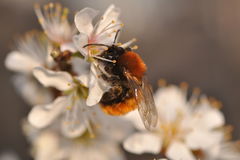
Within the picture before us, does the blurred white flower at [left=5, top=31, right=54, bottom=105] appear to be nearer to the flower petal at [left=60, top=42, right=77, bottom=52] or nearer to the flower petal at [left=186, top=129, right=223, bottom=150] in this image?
the flower petal at [left=60, top=42, right=77, bottom=52]

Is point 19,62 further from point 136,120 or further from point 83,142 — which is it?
point 136,120

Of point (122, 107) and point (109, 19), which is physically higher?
point (109, 19)

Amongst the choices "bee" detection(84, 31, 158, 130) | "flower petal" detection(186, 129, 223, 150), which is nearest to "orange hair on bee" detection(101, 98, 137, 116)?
"bee" detection(84, 31, 158, 130)

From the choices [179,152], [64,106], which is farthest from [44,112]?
[179,152]

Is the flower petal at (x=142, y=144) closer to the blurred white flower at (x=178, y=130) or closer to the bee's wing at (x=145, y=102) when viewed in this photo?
the blurred white flower at (x=178, y=130)

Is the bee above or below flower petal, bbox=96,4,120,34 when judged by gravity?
below

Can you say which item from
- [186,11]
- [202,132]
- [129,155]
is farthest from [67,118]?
[186,11]

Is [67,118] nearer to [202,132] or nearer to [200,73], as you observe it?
[202,132]
